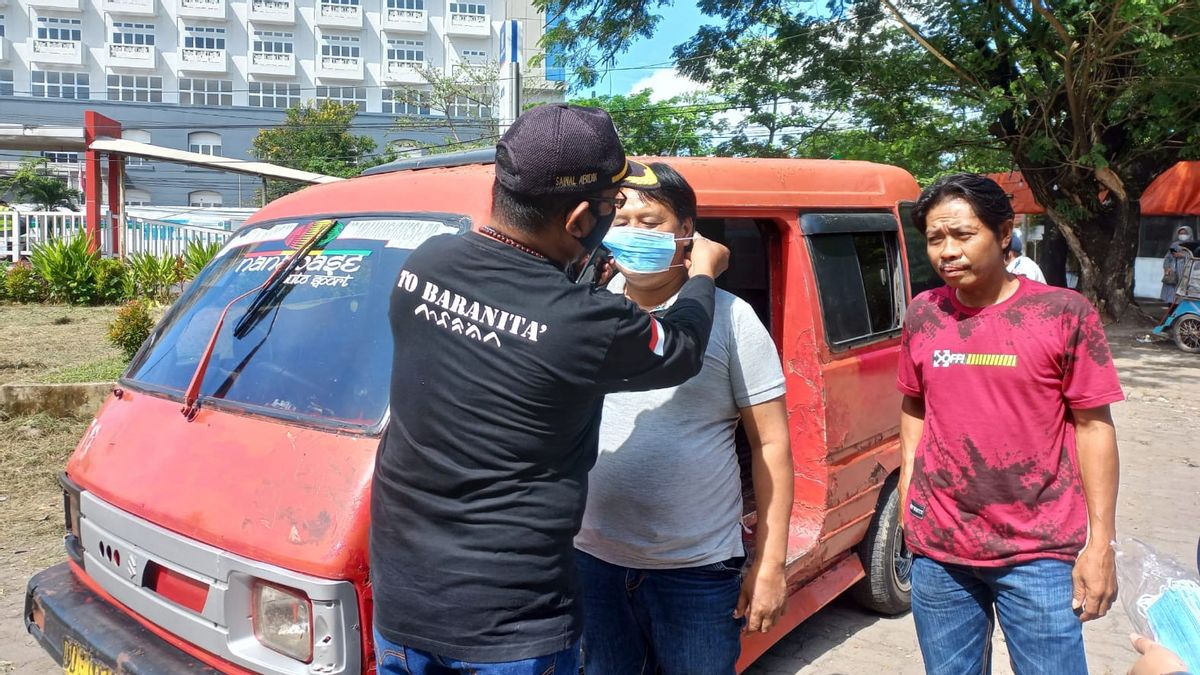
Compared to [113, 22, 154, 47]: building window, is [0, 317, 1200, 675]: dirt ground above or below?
below

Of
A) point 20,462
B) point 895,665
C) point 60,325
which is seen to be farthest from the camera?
point 60,325

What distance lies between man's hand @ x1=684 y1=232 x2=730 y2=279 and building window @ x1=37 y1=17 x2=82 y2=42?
59709mm

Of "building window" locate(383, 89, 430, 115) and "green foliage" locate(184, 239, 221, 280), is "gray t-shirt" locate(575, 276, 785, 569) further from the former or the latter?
"building window" locate(383, 89, 430, 115)

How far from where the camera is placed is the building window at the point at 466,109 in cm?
4147

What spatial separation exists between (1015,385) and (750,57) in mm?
12941

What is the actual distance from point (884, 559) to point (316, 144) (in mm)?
38406

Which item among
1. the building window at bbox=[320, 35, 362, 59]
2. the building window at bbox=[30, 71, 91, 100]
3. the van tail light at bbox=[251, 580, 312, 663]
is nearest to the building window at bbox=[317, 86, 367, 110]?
the building window at bbox=[320, 35, 362, 59]

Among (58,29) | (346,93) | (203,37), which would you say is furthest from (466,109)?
(58,29)

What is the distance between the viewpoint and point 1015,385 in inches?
83.5

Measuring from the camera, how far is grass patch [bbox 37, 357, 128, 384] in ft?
24.2

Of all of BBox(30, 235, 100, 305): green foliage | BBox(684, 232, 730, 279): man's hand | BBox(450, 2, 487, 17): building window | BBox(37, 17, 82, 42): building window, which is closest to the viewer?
BBox(684, 232, 730, 279): man's hand

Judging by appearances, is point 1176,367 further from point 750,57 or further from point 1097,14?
point 750,57

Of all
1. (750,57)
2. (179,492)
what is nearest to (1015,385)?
(179,492)

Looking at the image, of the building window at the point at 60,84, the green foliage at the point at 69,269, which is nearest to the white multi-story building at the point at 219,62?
the building window at the point at 60,84
